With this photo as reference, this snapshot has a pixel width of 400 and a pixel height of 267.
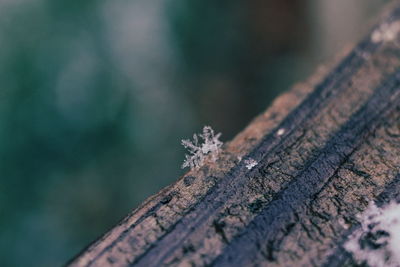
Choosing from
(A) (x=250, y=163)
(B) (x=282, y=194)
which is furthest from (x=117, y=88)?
(B) (x=282, y=194)

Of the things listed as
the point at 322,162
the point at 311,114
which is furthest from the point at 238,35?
the point at 322,162

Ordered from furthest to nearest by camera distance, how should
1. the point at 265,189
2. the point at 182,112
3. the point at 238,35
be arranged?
the point at 238,35 → the point at 182,112 → the point at 265,189

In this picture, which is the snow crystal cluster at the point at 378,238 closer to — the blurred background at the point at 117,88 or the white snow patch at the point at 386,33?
the white snow patch at the point at 386,33

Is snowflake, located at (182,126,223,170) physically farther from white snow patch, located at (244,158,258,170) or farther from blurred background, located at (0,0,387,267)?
blurred background, located at (0,0,387,267)

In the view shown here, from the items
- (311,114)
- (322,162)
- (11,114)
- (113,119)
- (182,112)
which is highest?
(11,114)

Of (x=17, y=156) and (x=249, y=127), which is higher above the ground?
(x=17, y=156)

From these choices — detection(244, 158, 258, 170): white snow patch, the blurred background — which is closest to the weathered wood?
detection(244, 158, 258, 170): white snow patch

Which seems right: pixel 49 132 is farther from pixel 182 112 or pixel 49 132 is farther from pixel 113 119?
pixel 182 112
